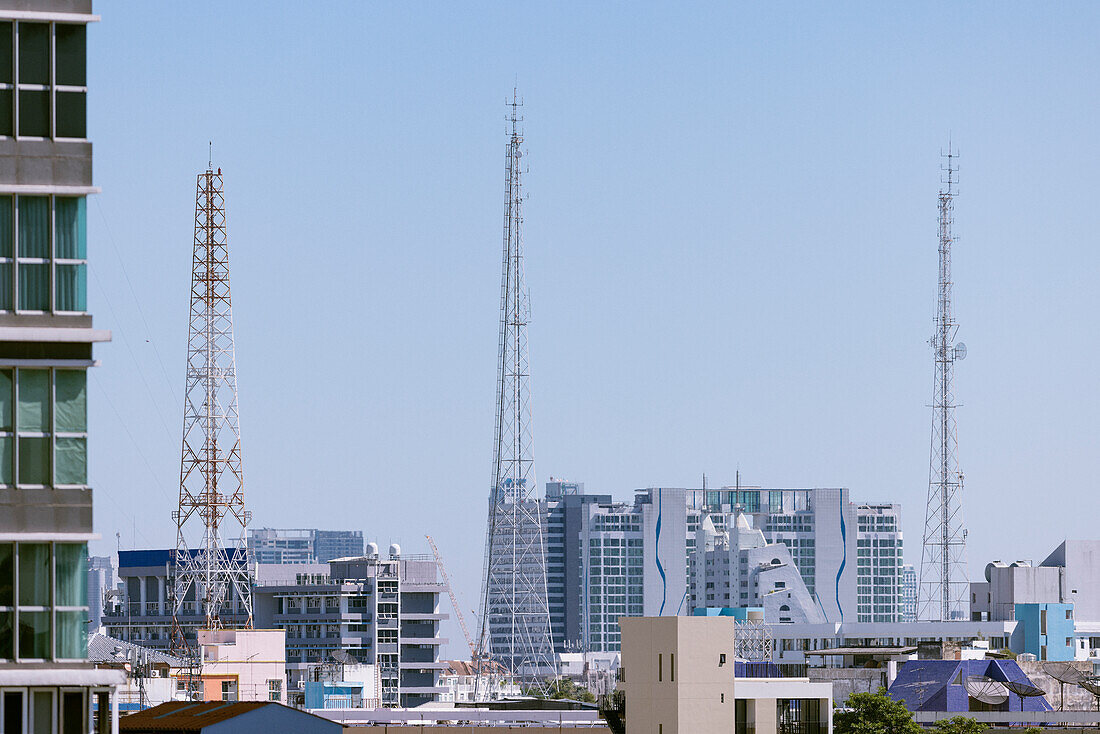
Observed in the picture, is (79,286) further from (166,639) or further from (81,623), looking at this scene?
(166,639)

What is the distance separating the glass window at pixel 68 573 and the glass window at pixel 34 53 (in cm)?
643

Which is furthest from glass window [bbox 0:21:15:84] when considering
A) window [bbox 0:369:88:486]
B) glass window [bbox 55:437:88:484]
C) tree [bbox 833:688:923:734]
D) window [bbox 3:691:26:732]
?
tree [bbox 833:688:923:734]

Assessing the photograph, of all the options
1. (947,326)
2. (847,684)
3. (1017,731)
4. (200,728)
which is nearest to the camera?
(200,728)

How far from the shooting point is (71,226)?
2623 cm

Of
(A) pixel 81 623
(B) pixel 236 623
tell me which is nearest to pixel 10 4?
(A) pixel 81 623

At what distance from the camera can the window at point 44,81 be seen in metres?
26.4

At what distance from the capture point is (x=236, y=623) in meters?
176

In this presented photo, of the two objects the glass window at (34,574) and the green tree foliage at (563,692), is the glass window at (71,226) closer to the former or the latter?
the glass window at (34,574)

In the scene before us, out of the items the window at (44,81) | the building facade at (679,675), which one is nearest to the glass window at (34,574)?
the window at (44,81)

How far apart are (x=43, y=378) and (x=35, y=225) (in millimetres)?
2115

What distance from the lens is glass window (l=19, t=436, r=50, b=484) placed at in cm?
2561

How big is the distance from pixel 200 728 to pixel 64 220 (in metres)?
18.5

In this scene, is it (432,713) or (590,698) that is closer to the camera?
(432,713)

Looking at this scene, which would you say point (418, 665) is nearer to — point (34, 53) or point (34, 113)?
point (34, 113)
